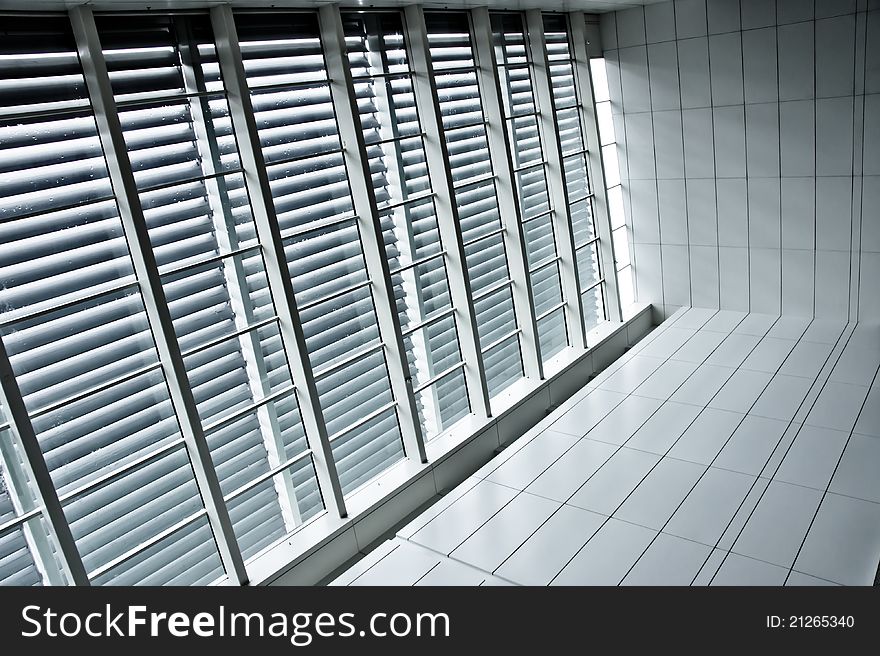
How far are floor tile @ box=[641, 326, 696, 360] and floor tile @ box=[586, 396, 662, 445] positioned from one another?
4.12 feet

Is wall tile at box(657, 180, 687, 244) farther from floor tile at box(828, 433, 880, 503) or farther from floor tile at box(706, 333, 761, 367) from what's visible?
floor tile at box(828, 433, 880, 503)

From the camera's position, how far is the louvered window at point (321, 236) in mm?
5754

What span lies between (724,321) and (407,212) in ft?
16.2

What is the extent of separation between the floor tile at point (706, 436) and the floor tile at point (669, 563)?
1270mm

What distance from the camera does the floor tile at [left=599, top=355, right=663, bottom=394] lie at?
26.7 ft

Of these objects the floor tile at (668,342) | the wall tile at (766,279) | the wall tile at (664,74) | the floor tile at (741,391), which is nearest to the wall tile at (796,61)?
the wall tile at (664,74)

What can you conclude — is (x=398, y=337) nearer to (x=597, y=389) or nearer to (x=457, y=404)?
(x=457, y=404)

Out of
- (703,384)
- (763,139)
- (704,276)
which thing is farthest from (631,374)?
(763,139)

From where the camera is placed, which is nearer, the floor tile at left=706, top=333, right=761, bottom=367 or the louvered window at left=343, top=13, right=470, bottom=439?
the louvered window at left=343, top=13, right=470, bottom=439

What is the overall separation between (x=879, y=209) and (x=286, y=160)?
6724 millimetres

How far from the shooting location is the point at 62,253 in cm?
463

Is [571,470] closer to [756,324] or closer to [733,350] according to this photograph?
[733,350]

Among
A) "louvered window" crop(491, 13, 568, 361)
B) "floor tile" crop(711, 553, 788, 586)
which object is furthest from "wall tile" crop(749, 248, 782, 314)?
"floor tile" crop(711, 553, 788, 586)

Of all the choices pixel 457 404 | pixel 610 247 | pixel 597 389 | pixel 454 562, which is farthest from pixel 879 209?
pixel 454 562
